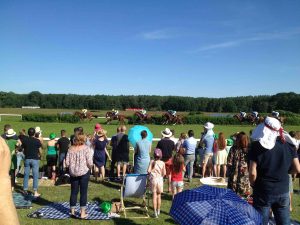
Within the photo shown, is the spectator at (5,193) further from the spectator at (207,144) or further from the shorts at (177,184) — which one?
the spectator at (207,144)

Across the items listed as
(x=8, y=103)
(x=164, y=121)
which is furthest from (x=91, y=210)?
(x=8, y=103)

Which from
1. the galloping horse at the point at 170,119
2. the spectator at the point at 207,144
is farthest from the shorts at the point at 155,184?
the galloping horse at the point at 170,119

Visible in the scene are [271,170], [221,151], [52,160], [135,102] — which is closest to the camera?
[271,170]

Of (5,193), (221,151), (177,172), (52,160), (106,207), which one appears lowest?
(106,207)

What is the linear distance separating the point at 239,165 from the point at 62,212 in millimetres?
3900

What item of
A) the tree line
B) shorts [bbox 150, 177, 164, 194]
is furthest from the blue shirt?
the tree line

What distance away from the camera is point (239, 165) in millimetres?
7516

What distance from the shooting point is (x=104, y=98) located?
331ft

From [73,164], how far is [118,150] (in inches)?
151

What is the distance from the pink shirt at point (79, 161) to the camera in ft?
23.5

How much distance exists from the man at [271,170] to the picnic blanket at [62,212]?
3.96 m

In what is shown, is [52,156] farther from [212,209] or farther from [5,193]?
[5,193]

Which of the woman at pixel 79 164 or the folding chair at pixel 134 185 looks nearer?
the woman at pixel 79 164

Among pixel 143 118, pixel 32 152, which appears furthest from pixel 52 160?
pixel 143 118
